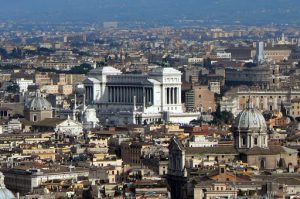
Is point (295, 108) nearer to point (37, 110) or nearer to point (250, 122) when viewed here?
point (37, 110)

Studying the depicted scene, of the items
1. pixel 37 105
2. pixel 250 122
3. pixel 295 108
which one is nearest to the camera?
pixel 250 122

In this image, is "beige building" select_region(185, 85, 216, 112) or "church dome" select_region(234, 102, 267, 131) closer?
"church dome" select_region(234, 102, 267, 131)

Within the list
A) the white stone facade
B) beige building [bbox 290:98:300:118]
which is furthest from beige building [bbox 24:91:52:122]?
beige building [bbox 290:98:300:118]

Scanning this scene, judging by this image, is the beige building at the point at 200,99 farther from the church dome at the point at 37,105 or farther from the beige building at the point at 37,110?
the beige building at the point at 37,110

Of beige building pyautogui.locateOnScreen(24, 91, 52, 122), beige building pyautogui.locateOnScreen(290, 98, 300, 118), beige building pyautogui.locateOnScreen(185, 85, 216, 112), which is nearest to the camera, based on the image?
beige building pyautogui.locateOnScreen(24, 91, 52, 122)

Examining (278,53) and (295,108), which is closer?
(295,108)

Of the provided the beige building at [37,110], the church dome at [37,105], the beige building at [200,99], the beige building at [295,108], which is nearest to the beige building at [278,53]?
the beige building at [200,99]

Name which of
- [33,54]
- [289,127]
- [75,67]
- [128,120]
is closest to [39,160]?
[289,127]

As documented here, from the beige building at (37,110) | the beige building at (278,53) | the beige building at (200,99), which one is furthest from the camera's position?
the beige building at (278,53)

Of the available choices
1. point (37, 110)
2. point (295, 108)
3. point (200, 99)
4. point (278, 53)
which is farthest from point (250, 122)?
point (278, 53)

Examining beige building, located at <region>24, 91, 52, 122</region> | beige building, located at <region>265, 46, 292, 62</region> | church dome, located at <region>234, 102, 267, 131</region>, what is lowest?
beige building, located at <region>265, 46, 292, 62</region>

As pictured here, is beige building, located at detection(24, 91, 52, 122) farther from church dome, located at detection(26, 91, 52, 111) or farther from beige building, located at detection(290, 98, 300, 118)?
beige building, located at detection(290, 98, 300, 118)
